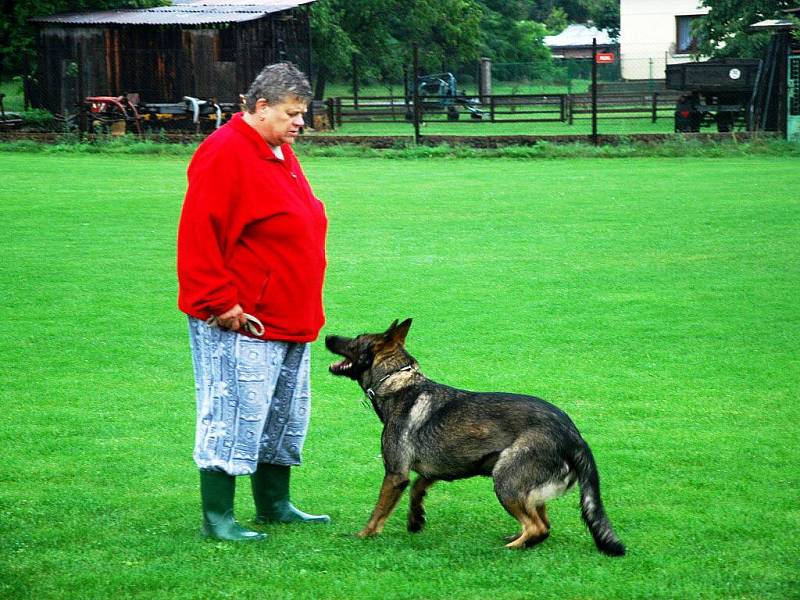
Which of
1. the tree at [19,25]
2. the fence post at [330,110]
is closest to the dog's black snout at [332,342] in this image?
the fence post at [330,110]

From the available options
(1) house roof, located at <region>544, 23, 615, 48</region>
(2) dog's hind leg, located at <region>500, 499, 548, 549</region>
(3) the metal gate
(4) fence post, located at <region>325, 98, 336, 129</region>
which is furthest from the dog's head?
(1) house roof, located at <region>544, 23, 615, 48</region>

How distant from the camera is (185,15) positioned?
109 feet

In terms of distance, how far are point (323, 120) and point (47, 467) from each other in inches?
1134

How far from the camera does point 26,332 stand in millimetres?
9430

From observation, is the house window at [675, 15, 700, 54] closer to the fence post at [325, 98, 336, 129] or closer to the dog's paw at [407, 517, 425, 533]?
the fence post at [325, 98, 336, 129]

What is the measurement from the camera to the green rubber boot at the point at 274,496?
17.2ft

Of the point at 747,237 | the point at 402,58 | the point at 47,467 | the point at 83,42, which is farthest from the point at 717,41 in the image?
the point at 47,467

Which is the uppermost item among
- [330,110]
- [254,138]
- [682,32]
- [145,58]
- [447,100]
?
[682,32]

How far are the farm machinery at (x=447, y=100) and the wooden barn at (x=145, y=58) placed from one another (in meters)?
5.54

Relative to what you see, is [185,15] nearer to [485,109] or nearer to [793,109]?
[485,109]

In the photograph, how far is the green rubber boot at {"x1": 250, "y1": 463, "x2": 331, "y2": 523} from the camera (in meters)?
5.25

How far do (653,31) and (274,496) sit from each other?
56.8 meters

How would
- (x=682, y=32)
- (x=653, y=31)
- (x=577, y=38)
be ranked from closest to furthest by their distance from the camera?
(x=682, y=32) → (x=653, y=31) → (x=577, y=38)

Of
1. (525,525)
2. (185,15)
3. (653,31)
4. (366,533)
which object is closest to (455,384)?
(366,533)
